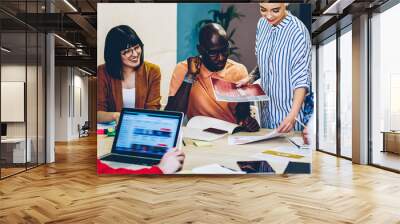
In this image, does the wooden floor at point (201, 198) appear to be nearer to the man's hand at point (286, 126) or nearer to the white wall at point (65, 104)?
→ the man's hand at point (286, 126)

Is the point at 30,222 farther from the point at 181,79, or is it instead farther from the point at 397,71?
the point at 397,71

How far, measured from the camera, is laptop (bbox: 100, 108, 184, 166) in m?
6.39

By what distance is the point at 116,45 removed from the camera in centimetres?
646

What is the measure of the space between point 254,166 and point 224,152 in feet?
1.82

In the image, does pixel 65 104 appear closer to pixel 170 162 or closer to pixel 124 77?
pixel 124 77

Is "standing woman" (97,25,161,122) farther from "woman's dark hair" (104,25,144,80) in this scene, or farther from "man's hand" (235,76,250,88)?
"man's hand" (235,76,250,88)

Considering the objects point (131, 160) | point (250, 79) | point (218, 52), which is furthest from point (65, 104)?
point (250, 79)

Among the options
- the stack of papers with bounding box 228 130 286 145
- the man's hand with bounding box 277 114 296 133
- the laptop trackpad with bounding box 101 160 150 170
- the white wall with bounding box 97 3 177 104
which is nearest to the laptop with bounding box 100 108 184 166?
the laptop trackpad with bounding box 101 160 150 170

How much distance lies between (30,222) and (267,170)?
12.6ft

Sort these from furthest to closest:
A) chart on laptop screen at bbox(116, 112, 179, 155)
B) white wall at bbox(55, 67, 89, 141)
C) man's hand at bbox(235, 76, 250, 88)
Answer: white wall at bbox(55, 67, 89, 141) → man's hand at bbox(235, 76, 250, 88) → chart on laptop screen at bbox(116, 112, 179, 155)

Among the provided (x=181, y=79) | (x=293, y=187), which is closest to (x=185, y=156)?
(x=181, y=79)

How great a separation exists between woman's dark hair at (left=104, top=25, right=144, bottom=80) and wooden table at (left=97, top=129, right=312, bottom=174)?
114 centimetres

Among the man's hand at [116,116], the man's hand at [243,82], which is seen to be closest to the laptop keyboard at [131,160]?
the man's hand at [116,116]

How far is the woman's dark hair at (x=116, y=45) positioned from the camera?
21.2 feet
